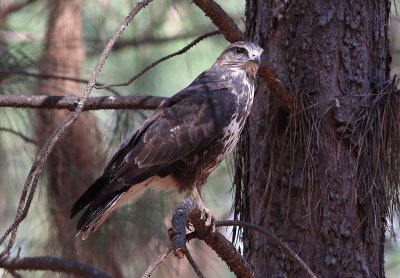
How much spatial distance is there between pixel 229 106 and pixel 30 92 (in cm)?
120

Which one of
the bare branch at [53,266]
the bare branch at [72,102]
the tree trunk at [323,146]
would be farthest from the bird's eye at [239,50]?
the bare branch at [53,266]

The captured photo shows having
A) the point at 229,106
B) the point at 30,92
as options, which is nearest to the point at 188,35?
the point at 30,92

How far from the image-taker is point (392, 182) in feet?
11.4

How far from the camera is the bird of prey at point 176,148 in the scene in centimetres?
359

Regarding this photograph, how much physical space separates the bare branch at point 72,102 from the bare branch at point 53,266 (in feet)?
2.28

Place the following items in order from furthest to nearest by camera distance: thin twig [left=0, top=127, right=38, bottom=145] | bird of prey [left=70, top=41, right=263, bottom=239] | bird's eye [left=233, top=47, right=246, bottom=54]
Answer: thin twig [left=0, top=127, right=38, bottom=145]
bird's eye [left=233, top=47, right=246, bottom=54]
bird of prey [left=70, top=41, right=263, bottom=239]

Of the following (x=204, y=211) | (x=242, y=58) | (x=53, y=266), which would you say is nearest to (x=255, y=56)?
(x=242, y=58)

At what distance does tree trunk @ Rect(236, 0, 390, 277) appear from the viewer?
3406 mm

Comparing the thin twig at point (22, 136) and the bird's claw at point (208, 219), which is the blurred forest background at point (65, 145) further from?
the bird's claw at point (208, 219)

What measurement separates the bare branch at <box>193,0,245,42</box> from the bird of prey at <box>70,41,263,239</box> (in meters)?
0.33

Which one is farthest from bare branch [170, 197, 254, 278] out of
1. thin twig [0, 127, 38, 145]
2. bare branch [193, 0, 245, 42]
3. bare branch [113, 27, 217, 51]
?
bare branch [113, 27, 217, 51]

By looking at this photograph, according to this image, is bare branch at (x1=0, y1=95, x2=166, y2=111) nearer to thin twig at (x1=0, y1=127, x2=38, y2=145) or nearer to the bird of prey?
the bird of prey

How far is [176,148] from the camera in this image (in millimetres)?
3695

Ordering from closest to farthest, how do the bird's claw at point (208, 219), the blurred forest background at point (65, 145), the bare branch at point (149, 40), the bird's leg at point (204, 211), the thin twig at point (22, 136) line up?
the bird's claw at point (208, 219) < the bird's leg at point (204, 211) < the thin twig at point (22, 136) < the blurred forest background at point (65, 145) < the bare branch at point (149, 40)
